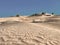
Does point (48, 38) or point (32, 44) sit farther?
point (48, 38)

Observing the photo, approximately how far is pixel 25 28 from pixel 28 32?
0.66 metres

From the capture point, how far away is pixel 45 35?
237 inches

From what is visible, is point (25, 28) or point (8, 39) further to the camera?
point (25, 28)

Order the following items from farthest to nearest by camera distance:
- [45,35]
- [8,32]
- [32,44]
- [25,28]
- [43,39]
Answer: [25,28] → [8,32] → [45,35] → [43,39] → [32,44]

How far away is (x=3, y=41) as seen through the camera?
5559 mm

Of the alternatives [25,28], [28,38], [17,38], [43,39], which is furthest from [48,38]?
[25,28]

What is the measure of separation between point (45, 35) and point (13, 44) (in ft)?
4.32

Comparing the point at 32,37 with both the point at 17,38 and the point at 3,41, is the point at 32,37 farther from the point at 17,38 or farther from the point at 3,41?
the point at 3,41

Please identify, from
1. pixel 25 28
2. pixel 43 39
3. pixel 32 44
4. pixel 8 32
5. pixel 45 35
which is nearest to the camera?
pixel 32 44

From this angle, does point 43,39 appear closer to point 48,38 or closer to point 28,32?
point 48,38

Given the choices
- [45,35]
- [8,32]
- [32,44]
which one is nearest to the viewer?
[32,44]

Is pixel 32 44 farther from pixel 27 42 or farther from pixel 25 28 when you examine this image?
pixel 25 28

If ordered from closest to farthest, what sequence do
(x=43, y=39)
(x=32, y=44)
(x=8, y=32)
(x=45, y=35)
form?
1. (x=32, y=44)
2. (x=43, y=39)
3. (x=45, y=35)
4. (x=8, y=32)

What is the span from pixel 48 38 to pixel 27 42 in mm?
795
